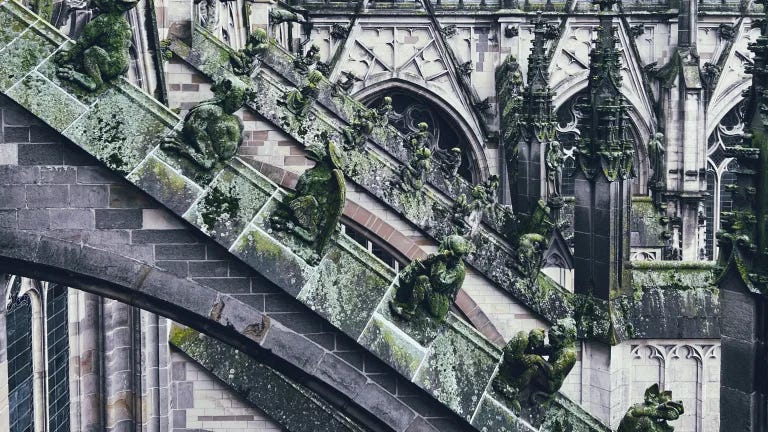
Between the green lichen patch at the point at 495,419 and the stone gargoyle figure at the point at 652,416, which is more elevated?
the stone gargoyle figure at the point at 652,416

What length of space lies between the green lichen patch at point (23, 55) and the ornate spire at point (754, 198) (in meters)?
4.52

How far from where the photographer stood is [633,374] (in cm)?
1454

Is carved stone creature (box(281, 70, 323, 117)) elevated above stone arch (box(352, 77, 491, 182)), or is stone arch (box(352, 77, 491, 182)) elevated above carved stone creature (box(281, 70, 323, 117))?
stone arch (box(352, 77, 491, 182))

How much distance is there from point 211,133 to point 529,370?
106 inches

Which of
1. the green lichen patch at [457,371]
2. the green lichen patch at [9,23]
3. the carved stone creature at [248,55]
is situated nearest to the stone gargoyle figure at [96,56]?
the green lichen patch at [9,23]

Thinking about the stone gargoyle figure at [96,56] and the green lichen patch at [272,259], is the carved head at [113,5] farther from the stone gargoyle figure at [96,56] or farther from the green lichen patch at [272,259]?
the green lichen patch at [272,259]

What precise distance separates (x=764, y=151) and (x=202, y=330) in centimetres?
385

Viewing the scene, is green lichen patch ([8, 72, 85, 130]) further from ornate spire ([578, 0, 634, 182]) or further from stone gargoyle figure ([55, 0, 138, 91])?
ornate spire ([578, 0, 634, 182])

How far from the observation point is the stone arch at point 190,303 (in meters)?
8.50

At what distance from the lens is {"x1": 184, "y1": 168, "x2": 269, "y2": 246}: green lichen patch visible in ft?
28.1

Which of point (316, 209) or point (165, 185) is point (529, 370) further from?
point (165, 185)

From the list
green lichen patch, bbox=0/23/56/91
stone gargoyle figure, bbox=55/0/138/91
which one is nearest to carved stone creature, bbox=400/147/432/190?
stone gargoyle figure, bbox=55/0/138/91

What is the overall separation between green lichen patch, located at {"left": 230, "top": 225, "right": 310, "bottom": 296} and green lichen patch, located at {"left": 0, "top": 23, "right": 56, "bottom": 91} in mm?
1758

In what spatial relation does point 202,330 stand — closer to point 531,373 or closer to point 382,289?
point 382,289
